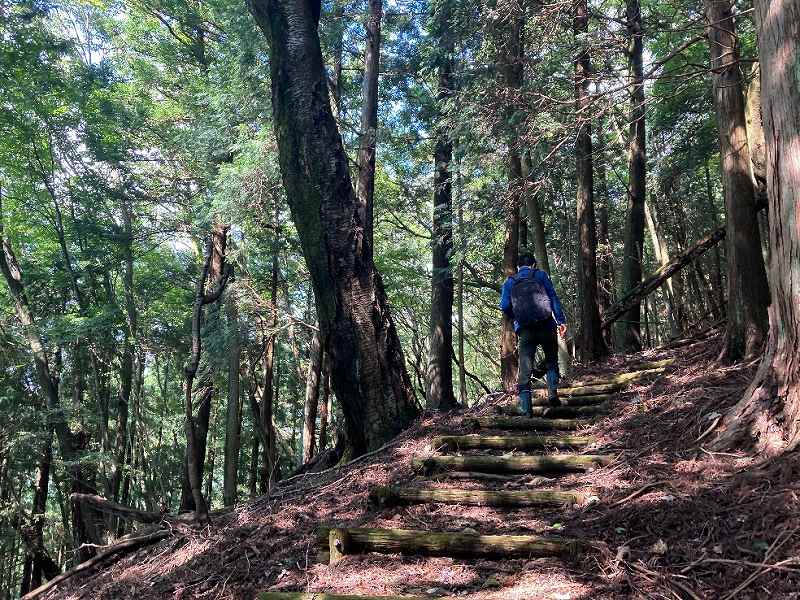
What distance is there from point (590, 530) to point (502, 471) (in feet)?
5.40

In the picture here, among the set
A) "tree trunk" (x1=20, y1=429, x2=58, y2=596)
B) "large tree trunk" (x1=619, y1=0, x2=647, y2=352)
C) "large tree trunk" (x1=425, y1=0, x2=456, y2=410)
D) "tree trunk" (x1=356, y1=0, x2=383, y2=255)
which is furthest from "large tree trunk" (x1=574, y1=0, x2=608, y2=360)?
"tree trunk" (x1=20, y1=429, x2=58, y2=596)

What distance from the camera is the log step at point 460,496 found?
4262 millimetres

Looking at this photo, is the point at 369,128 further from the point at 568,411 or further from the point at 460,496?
the point at 460,496

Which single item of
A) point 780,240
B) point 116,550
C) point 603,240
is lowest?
point 116,550

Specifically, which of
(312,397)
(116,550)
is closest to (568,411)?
(116,550)

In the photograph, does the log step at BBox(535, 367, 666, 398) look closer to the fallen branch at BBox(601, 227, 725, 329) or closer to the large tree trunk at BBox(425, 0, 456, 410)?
the fallen branch at BBox(601, 227, 725, 329)

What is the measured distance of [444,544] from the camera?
139 inches

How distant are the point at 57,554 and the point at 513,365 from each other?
18442 millimetres

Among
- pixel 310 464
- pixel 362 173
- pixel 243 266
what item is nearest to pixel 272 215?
pixel 243 266

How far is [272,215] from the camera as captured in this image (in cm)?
1217

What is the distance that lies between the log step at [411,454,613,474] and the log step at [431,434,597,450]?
0.52 m

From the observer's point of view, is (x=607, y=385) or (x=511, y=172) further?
(x=511, y=172)

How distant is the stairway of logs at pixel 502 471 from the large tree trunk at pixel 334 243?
3.79ft

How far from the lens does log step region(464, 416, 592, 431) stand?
6.34 m
